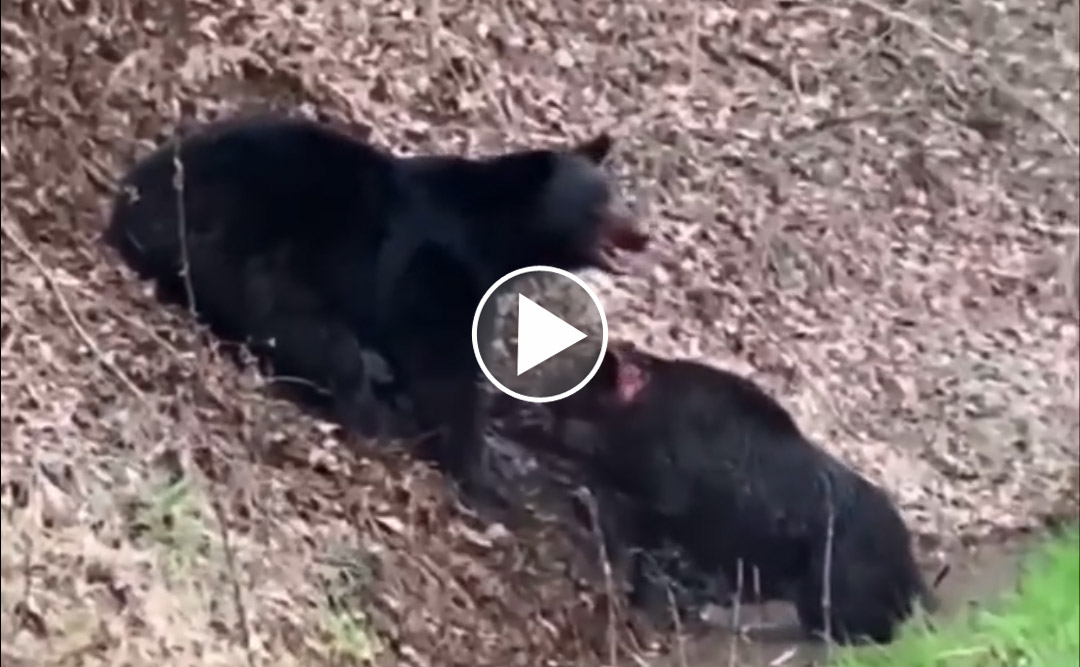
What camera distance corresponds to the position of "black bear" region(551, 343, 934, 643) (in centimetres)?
73

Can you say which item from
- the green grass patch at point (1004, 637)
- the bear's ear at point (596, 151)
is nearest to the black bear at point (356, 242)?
the bear's ear at point (596, 151)

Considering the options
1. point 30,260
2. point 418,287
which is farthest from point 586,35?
point 30,260

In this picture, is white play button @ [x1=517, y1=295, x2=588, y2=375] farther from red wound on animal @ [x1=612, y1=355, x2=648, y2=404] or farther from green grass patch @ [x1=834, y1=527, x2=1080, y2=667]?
green grass patch @ [x1=834, y1=527, x2=1080, y2=667]

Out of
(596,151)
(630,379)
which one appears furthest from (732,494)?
(596,151)

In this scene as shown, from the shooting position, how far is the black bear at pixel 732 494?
0.73 metres

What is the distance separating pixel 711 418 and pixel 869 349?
0.09 meters

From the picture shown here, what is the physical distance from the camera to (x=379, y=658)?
2.39ft

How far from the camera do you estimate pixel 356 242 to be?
723 mm

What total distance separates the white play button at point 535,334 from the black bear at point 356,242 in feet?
0.07

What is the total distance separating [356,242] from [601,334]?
0.12m

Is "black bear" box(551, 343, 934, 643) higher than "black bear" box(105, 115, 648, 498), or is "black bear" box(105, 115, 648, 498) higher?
"black bear" box(105, 115, 648, 498)

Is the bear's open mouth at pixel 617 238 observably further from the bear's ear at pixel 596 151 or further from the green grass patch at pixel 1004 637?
the green grass patch at pixel 1004 637

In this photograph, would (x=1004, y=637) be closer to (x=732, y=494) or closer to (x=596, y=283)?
(x=732, y=494)

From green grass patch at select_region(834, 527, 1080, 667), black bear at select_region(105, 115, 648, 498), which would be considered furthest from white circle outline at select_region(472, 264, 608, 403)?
green grass patch at select_region(834, 527, 1080, 667)
